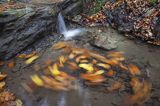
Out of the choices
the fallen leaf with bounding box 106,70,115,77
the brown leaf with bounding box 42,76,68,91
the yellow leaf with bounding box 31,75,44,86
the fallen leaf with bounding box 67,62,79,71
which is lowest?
the fallen leaf with bounding box 106,70,115,77

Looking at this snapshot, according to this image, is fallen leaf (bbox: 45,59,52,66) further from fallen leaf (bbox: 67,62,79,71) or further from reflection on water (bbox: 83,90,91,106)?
reflection on water (bbox: 83,90,91,106)

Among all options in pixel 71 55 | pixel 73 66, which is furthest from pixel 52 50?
pixel 73 66

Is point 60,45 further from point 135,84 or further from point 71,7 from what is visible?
point 135,84

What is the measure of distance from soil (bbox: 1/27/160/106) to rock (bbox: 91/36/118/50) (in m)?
0.13

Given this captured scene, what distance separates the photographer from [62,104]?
520 centimetres

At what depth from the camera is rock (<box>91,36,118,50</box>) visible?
739 centimetres

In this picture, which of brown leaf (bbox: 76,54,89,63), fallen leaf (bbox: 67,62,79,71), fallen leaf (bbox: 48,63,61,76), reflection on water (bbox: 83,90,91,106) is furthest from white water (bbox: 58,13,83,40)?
reflection on water (bbox: 83,90,91,106)

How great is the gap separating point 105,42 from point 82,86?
2376mm

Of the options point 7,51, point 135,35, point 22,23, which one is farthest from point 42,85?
point 135,35

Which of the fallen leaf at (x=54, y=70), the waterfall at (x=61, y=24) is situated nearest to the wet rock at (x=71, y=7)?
the waterfall at (x=61, y=24)

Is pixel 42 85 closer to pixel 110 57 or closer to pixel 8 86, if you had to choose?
pixel 8 86

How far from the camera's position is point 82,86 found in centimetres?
570

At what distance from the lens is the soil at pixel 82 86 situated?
522 centimetres

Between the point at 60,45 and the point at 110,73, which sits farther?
the point at 60,45
